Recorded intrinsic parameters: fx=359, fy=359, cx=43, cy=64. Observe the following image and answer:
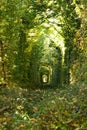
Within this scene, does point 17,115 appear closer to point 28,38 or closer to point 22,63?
point 22,63

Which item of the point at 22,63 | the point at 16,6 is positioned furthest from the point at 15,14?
the point at 22,63

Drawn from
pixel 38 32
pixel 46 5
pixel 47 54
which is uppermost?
pixel 46 5

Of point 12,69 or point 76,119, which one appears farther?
point 12,69

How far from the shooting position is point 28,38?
30234mm

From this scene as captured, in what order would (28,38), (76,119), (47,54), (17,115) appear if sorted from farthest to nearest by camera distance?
(47,54) < (28,38) < (17,115) < (76,119)

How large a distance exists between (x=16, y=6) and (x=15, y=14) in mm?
494

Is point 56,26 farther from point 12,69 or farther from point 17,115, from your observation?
point 17,115

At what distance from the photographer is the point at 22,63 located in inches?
1063

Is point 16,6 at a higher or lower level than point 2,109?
higher

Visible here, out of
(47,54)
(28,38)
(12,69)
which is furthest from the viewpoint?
(47,54)

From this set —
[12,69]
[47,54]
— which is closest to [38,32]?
[12,69]

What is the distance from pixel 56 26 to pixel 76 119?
1039 inches

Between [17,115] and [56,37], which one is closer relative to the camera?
[17,115]

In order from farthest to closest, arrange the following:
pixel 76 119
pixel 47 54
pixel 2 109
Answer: pixel 47 54
pixel 2 109
pixel 76 119
